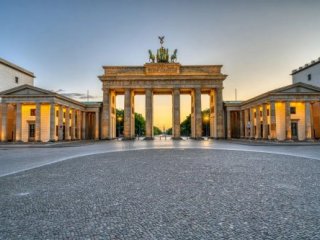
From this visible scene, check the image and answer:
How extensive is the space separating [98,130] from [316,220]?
55.9 meters

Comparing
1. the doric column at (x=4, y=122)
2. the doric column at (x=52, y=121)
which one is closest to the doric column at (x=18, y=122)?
the doric column at (x=4, y=122)

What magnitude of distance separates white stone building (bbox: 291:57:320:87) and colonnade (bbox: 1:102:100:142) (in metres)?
50.0

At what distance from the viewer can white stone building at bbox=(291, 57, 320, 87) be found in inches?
1986

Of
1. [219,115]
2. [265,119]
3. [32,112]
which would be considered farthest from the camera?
[219,115]

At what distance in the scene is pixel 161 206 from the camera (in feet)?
19.1

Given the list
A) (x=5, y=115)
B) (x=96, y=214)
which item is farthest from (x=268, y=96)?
(x=5, y=115)

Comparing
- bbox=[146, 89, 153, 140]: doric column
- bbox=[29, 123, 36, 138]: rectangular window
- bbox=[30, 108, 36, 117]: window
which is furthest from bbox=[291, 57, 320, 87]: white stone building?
bbox=[29, 123, 36, 138]: rectangular window

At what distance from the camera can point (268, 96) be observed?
4169 centimetres

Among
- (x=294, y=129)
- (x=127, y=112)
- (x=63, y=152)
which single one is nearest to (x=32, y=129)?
(x=127, y=112)

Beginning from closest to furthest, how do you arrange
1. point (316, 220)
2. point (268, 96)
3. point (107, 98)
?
point (316, 220), point (268, 96), point (107, 98)

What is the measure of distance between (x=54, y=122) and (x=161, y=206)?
4222cm

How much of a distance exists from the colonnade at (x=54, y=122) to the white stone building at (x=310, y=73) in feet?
164

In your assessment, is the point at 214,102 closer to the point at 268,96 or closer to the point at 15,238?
the point at 268,96

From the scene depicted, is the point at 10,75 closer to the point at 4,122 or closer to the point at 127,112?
the point at 4,122
